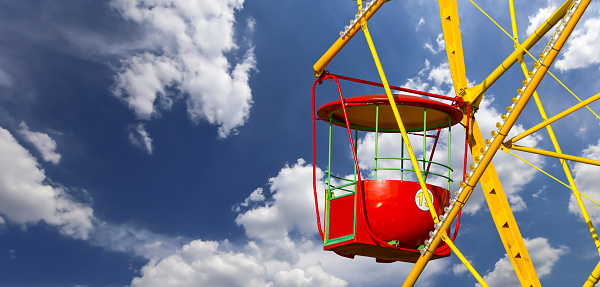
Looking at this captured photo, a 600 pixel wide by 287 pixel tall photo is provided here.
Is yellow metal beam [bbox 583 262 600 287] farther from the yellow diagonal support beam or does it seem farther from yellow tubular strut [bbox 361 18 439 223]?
yellow tubular strut [bbox 361 18 439 223]

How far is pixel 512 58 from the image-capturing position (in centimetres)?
2102

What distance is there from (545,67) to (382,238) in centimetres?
668

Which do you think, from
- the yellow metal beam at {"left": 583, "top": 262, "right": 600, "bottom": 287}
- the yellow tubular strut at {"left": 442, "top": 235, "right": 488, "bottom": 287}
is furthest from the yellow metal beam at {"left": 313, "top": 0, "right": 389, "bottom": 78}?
the yellow metal beam at {"left": 583, "top": 262, "right": 600, "bottom": 287}

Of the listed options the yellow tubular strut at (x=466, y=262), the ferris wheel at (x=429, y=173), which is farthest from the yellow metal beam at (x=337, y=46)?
the yellow tubular strut at (x=466, y=262)

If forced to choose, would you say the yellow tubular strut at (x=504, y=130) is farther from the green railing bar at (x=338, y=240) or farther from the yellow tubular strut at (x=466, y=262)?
the green railing bar at (x=338, y=240)

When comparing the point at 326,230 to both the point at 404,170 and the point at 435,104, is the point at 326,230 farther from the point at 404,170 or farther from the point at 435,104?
the point at 435,104

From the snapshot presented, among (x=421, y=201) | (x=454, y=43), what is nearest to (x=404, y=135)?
(x=421, y=201)

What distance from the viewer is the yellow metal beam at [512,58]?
20219 millimetres

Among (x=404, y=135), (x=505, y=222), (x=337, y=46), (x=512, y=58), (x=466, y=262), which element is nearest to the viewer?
(x=466, y=262)

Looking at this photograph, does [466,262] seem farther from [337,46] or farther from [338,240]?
[337,46]

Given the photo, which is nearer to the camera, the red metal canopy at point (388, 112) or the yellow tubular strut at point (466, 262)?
the yellow tubular strut at point (466, 262)

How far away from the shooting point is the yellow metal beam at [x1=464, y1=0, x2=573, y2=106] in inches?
796

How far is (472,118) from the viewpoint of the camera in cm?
2234

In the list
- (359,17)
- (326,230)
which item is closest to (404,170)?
(326,230)
